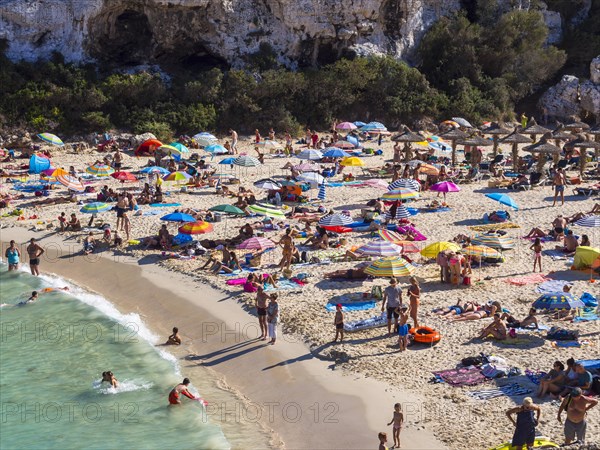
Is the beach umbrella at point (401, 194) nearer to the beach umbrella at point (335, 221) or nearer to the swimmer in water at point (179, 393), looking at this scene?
the beach umbrella at point (335, 221)

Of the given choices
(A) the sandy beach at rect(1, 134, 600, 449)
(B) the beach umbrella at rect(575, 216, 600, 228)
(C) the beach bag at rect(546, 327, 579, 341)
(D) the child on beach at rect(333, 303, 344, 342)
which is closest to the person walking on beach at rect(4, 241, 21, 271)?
(A) the sandy beach at rect(1, 134, 600, 449)

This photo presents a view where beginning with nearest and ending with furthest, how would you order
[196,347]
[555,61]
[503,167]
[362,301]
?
[196,347] < [362,301] < [503,167] < [555,61]

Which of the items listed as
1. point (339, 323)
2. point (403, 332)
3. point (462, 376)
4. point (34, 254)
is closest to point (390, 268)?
point (339, 323)

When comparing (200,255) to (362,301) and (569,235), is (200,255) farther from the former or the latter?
(569,235)

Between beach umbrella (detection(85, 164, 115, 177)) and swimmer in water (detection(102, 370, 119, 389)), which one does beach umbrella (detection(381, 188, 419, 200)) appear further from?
swimmer in water (detection(102, 370, 119, 389))

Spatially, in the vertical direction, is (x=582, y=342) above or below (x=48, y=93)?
below

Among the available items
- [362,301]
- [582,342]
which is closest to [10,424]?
[362,301]
